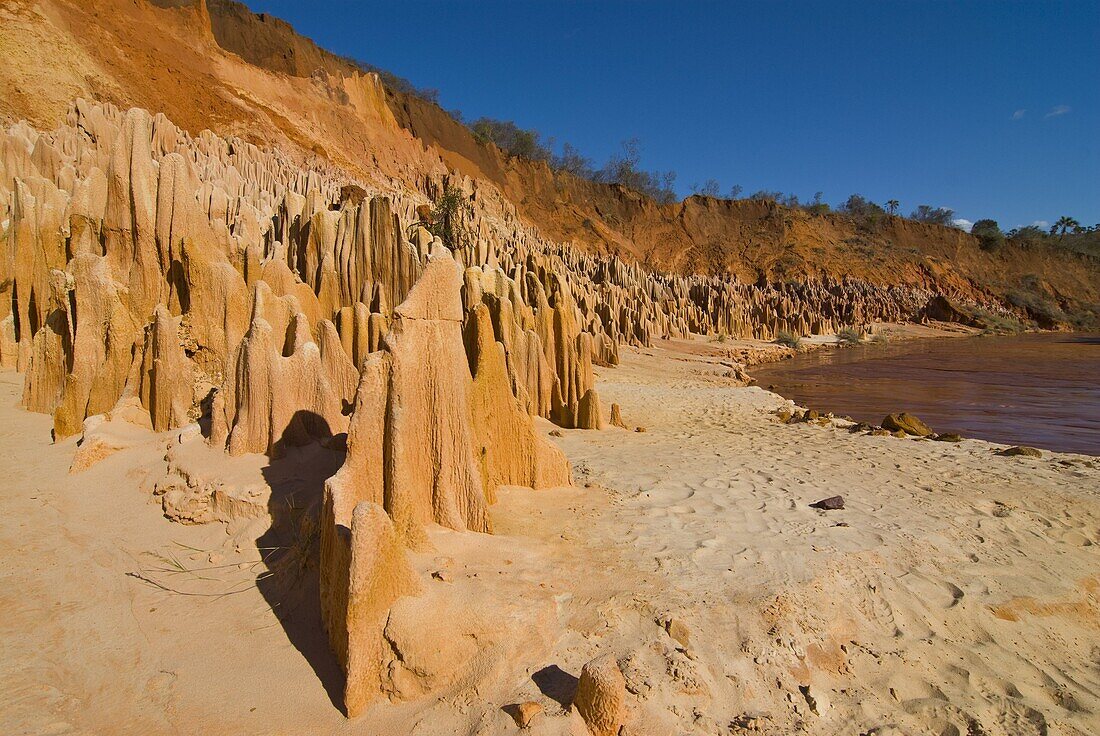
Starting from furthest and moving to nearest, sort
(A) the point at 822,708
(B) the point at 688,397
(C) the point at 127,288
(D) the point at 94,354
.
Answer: (B) the point at 688,397 → (C) the point at 127,288 → (D) the point at 94,354 → (A) the point at 822,708

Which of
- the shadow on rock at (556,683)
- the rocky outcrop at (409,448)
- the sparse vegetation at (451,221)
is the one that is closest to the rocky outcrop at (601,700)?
the shadow on rock at (556,683)

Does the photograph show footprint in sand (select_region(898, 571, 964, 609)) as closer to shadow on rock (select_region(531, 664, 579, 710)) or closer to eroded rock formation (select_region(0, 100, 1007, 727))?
shadow on rock (select_region(531, 664, 579, 710))

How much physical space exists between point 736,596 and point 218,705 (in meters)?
2.74

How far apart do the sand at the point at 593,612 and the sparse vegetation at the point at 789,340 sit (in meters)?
22.5

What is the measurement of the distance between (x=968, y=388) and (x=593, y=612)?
16976mm

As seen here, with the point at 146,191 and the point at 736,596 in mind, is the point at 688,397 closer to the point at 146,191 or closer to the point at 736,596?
the point at 736,596

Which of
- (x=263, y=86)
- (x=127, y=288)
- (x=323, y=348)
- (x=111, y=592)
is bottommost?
(x=111, y=592)

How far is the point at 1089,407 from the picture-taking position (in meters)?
12.7

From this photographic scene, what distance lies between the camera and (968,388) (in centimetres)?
1561

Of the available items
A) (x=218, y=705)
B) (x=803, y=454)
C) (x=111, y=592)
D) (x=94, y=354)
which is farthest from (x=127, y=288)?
(x=803, y=454)

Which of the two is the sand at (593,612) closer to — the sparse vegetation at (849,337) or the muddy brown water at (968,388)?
the muddy brown water at (968,388)

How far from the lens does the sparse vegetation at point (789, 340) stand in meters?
26.7

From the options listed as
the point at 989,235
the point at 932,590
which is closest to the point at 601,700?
the point at 932,590

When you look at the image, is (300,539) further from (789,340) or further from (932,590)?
(789,340)
